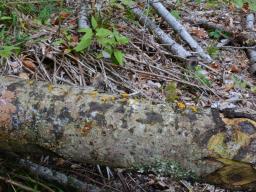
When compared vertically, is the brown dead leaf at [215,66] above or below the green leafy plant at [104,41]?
below

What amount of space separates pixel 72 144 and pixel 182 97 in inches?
77.4

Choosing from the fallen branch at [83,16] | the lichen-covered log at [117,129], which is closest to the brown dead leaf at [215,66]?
the fallen branch at [83,16]

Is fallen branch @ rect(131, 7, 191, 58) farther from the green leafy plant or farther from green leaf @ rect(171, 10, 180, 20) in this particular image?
the green leafy plant

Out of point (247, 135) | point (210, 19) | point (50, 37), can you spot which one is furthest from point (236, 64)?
point (247, 135)

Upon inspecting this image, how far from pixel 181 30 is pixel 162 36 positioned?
355 mm

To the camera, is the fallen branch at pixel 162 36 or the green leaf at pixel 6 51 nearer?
the green leaf at pixel 6 51

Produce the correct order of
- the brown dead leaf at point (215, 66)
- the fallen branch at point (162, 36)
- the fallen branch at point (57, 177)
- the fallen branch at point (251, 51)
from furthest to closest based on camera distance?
the fallen branch at point (251, 51) → the brown dead leaf at point (215, 66) → the fallen branch at point (162, 36) → the fallen branch at point (57, 177)

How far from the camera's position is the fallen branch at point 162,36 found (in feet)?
14.4

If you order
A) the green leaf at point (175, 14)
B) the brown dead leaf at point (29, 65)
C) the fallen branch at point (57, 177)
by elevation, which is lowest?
the fallen branch at point (57, 177)

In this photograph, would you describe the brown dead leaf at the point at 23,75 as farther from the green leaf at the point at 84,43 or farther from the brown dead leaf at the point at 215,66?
the brown dead leaf at the point at 215,66

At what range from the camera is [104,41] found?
3623mm

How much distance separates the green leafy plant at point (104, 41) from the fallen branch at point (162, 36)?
899mm

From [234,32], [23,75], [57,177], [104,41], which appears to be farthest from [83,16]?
[234,32]

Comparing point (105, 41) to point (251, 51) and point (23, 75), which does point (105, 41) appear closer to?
point (23, 75)
